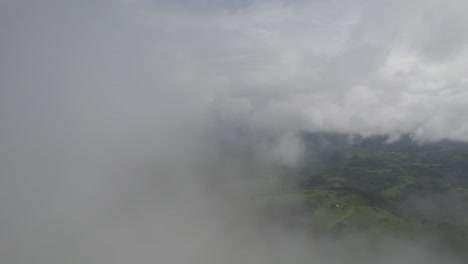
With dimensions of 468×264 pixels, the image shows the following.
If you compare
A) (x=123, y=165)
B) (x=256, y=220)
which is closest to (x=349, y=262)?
(x=256, y=220)

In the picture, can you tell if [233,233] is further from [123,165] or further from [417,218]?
[417,218]

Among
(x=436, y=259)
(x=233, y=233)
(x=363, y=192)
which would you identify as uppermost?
(x=233, y=233)

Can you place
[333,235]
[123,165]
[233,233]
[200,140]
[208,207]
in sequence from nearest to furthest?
[123,165] < [200,140] < [208,207] < [233,233] < [333,235]

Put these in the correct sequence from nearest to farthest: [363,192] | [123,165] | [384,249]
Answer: [123,165]
[384,249]
[363,192]

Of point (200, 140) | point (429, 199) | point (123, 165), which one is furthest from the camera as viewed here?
point (429, 199)

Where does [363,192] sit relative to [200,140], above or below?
below

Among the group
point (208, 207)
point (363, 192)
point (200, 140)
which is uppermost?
point (200, 140)

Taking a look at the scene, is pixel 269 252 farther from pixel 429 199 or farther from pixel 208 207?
pixel 429 199

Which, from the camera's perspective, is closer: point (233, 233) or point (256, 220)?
point (233, 233)

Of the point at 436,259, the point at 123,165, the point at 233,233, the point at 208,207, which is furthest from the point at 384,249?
the point at 123,165
